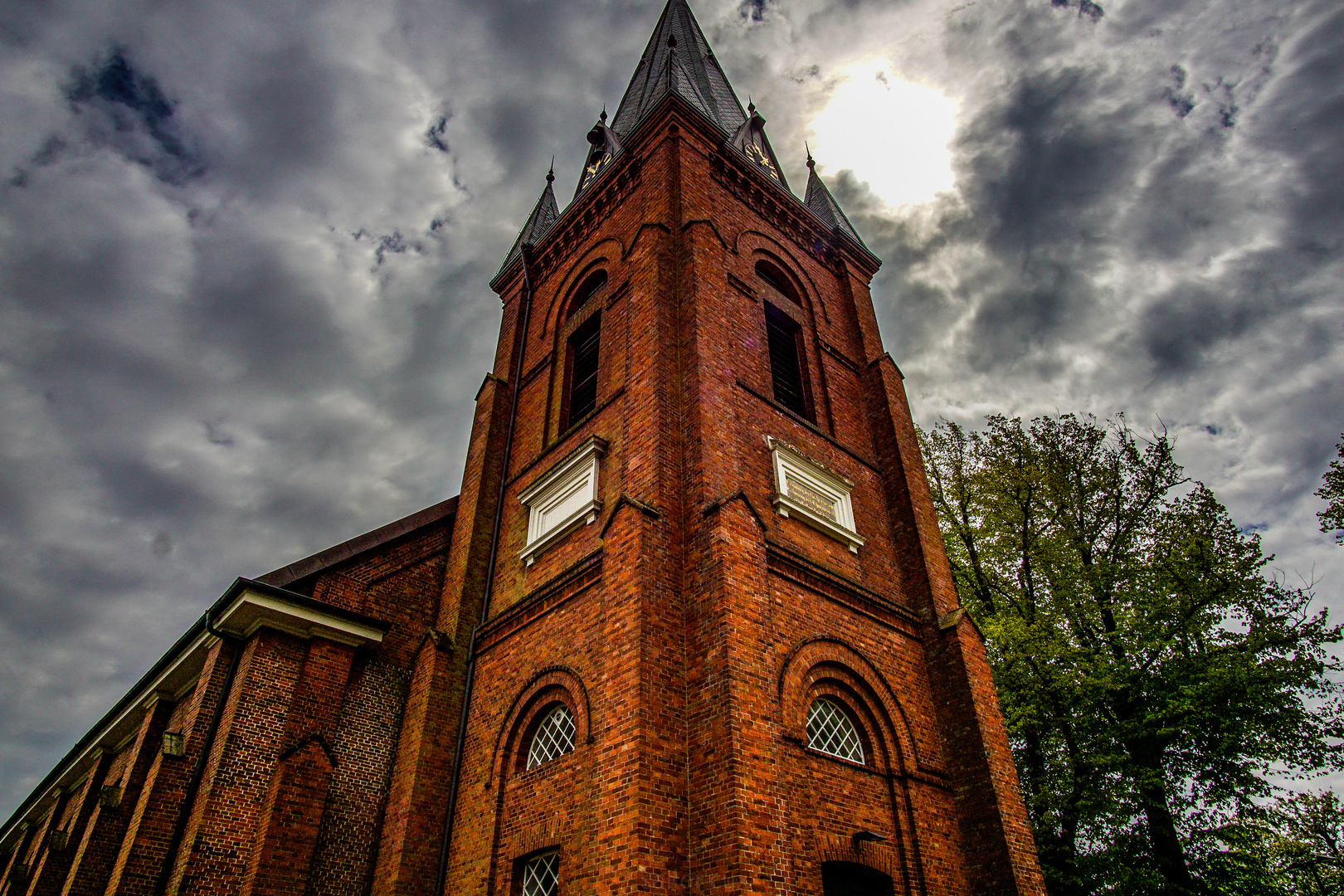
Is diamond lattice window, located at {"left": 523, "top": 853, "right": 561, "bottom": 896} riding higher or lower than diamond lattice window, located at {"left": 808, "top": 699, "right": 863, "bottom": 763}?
lower

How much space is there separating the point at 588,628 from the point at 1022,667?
342 inches

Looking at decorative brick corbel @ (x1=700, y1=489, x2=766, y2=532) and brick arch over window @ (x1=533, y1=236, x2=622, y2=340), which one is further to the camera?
brick arch over window @ (x1=533, y1=236, x2=622, y2=340)

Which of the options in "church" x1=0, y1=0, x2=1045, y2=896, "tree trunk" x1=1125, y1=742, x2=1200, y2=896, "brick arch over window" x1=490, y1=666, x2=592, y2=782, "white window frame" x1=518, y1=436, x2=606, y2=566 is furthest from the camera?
"tree trunk" x1=1125, y1=742, x2=1200, y2=896

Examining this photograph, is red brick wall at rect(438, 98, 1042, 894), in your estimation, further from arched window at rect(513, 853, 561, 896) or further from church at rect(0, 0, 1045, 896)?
arched window at rect(513, 853, 561, 896)

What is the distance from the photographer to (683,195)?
1294 cm

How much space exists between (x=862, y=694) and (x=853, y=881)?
213 centimetres

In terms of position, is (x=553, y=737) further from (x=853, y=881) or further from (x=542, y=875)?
(x=853, y=881)

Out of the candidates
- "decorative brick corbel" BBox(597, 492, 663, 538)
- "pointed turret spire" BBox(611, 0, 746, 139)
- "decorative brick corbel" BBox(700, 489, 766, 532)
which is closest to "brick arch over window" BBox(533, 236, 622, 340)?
"pointed turret spire" BBox(611, 0, 746, 139)

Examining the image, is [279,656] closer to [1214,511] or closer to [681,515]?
[681,515]

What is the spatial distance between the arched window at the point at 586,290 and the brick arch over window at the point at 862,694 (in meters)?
8.07

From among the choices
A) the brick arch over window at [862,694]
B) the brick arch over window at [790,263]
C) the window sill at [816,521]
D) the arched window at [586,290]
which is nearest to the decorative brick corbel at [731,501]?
the window sill at [816,521]

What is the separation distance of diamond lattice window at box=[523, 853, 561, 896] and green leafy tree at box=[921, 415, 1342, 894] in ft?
28.3

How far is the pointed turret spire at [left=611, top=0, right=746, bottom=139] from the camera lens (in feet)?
54.3

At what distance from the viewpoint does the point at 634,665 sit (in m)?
7.86
